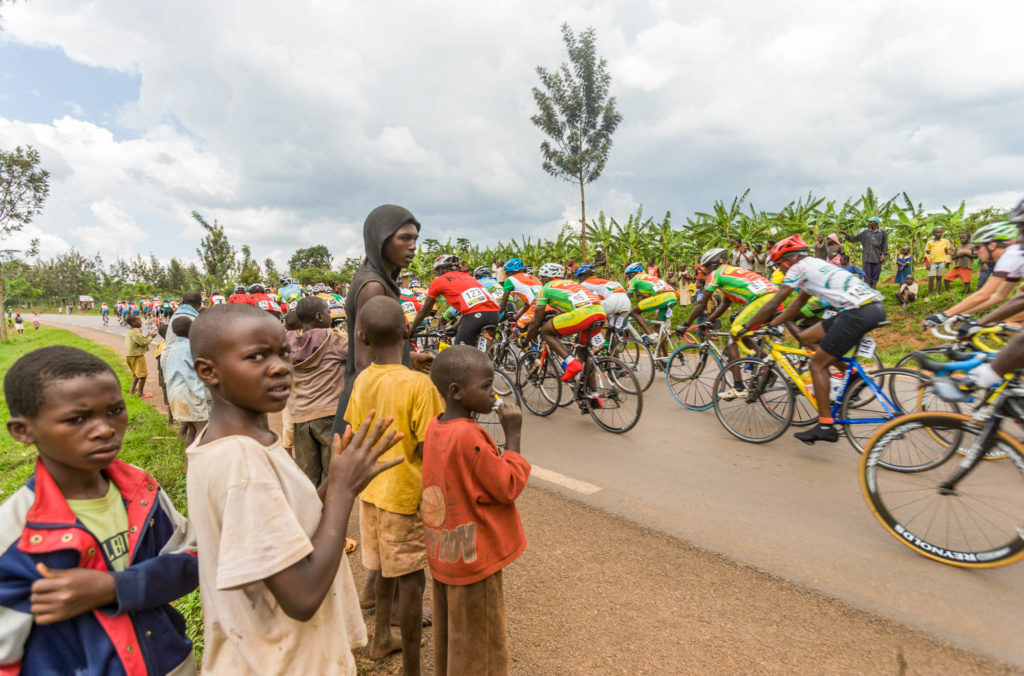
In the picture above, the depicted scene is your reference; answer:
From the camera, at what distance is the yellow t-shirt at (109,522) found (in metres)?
1.35

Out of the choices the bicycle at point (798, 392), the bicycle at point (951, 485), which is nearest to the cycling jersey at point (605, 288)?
the bicycle at point (798, 392)

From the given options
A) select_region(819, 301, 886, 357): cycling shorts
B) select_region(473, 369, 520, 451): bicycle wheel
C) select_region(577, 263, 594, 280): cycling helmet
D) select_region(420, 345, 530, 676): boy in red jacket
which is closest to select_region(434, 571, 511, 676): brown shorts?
select_region(420, 345, 530, 676): boy in red jacket

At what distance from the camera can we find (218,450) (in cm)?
132

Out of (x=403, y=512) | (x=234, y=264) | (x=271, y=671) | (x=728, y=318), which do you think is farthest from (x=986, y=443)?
(x=234, y=264)

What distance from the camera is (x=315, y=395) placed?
3969mm

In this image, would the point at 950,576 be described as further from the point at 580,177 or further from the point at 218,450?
the point at 580,177

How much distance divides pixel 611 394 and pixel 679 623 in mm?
3666

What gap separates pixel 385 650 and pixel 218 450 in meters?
1.83

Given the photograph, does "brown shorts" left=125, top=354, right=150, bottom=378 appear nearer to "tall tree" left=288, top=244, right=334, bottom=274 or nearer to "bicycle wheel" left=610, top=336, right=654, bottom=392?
"bicycle wheel" left=610, top=336, right=654, bottom=392

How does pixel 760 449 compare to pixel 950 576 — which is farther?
pixel 760 449

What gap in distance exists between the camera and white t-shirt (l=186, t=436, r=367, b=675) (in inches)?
49.4

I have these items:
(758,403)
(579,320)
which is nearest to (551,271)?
(579,320)

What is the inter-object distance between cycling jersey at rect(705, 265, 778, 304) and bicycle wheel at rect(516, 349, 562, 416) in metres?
2.42

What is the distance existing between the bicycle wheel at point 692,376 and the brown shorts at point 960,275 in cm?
884
